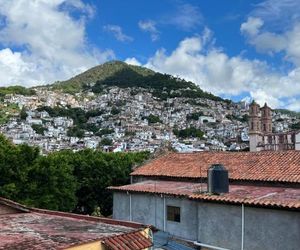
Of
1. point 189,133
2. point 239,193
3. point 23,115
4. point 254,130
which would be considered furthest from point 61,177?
point 23,115

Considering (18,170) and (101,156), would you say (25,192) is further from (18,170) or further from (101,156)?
(101,156)

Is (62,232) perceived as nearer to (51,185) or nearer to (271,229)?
(271,229)

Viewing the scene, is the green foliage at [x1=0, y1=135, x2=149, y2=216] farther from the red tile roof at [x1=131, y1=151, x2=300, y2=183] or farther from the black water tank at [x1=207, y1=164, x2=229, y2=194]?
the black water tank at [x1=207, y1=164, x2=229, y2=194]

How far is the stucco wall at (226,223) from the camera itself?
49.7 ft

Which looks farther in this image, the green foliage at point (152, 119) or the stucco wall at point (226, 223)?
the green foliage at point (152, 119)

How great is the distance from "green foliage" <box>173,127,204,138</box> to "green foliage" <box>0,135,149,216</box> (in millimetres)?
107086

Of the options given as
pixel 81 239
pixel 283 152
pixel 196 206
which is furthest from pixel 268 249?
pixel 81 239

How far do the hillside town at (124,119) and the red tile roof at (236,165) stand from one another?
86778 millimetres

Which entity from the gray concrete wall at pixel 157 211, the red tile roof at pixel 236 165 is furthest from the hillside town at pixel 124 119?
the gray concrete wall at pixel 157 211

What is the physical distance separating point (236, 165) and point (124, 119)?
13860 cm

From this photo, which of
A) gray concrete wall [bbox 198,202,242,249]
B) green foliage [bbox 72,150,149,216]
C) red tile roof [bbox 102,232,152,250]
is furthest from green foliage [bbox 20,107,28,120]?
red tile roof [bbox 102,232,152,250]

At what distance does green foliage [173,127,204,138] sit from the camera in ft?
470

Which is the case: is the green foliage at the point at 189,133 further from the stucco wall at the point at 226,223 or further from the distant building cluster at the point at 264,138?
the stucco wall at the point at 226,223

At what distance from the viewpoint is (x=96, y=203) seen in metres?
33.6
